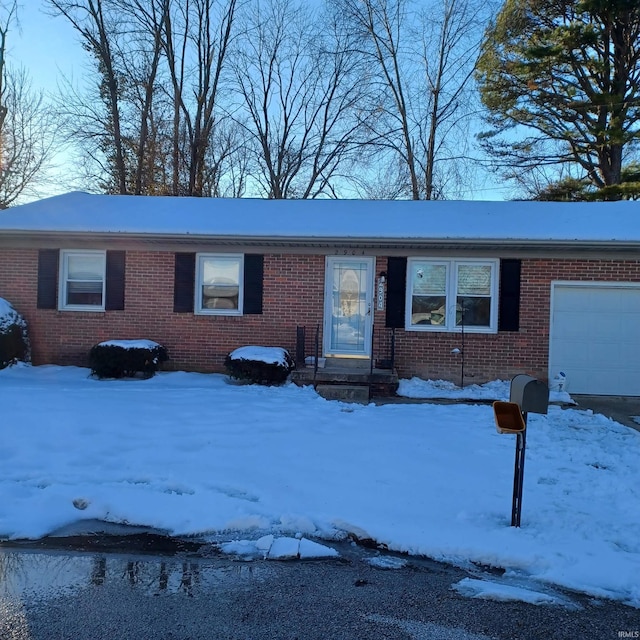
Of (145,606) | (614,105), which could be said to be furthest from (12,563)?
(614,105)

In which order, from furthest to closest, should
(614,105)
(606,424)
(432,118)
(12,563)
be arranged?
(432,118) → (614,105) → (606,424) → (12,563)

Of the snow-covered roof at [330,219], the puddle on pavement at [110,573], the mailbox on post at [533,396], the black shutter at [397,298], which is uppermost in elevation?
the snow-covered roof at [330,219]

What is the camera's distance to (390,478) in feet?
17.1

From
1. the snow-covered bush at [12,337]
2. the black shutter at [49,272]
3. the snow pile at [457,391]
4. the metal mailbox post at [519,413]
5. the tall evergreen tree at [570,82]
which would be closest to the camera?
the metal mailbox post at [519,413]

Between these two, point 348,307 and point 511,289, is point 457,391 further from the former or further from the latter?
point 348,307

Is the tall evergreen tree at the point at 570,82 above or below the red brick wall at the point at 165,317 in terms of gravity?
above

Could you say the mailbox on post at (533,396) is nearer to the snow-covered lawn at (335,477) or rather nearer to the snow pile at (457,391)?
the snow-covered lawn at (335,477)

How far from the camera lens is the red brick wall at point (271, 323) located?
1055cm

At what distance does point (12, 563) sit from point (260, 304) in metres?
7.70

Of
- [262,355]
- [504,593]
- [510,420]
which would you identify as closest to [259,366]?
[262,355]

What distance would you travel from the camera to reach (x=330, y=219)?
11.7 metres

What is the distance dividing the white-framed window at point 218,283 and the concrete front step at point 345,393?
2.85m

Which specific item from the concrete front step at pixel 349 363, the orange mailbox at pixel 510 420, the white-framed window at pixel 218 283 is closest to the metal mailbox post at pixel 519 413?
the orange mailbox at pixel 510 420

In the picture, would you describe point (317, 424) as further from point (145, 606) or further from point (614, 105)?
point (614, 105)
